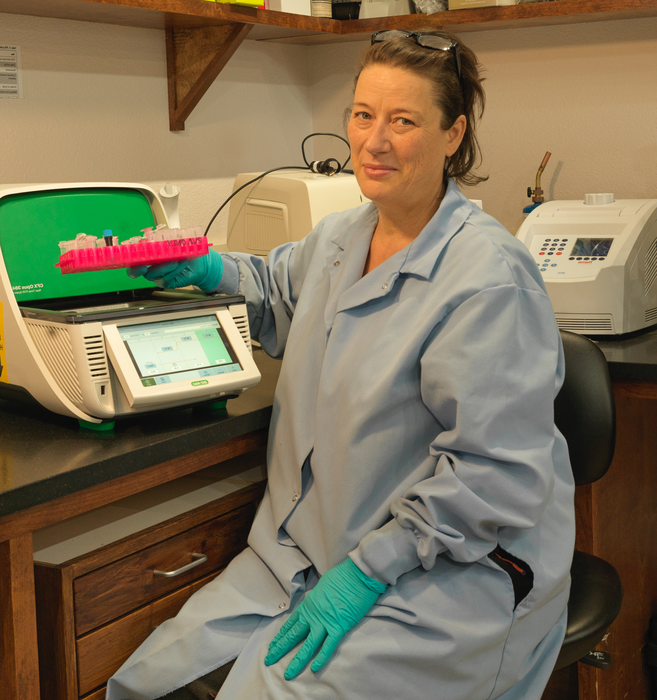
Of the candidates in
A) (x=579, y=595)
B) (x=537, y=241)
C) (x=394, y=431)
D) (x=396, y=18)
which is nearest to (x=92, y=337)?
(x=394, y=431)

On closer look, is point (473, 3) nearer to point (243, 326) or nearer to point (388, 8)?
point (388, 8)

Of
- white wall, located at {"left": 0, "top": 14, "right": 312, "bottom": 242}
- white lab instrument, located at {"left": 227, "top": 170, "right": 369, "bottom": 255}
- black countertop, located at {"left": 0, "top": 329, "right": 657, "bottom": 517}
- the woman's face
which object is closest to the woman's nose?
the woman's face

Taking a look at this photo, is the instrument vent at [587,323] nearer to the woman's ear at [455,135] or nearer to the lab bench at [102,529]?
the woman's ear at [455,135]

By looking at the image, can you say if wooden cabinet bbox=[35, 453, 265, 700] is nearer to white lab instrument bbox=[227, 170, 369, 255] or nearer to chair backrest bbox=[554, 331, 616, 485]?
chair backrest bbox=[554, 331, 616, 485]

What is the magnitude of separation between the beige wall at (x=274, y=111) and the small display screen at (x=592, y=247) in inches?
20.1

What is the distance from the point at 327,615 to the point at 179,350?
0.46 meters

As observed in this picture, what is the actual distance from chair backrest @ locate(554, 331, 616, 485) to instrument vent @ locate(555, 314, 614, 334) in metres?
0.37

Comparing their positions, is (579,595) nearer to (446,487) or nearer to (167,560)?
(446,487)

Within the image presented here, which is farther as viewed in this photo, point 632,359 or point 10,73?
point 10,73

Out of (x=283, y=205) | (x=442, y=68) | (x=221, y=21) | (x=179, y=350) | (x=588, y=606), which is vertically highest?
(x=221, y=21)

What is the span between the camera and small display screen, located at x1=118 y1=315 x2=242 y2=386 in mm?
1176

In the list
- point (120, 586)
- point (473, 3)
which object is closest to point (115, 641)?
point (120, 586)

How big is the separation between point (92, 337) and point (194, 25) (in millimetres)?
1239

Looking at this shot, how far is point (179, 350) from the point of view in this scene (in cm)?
123
